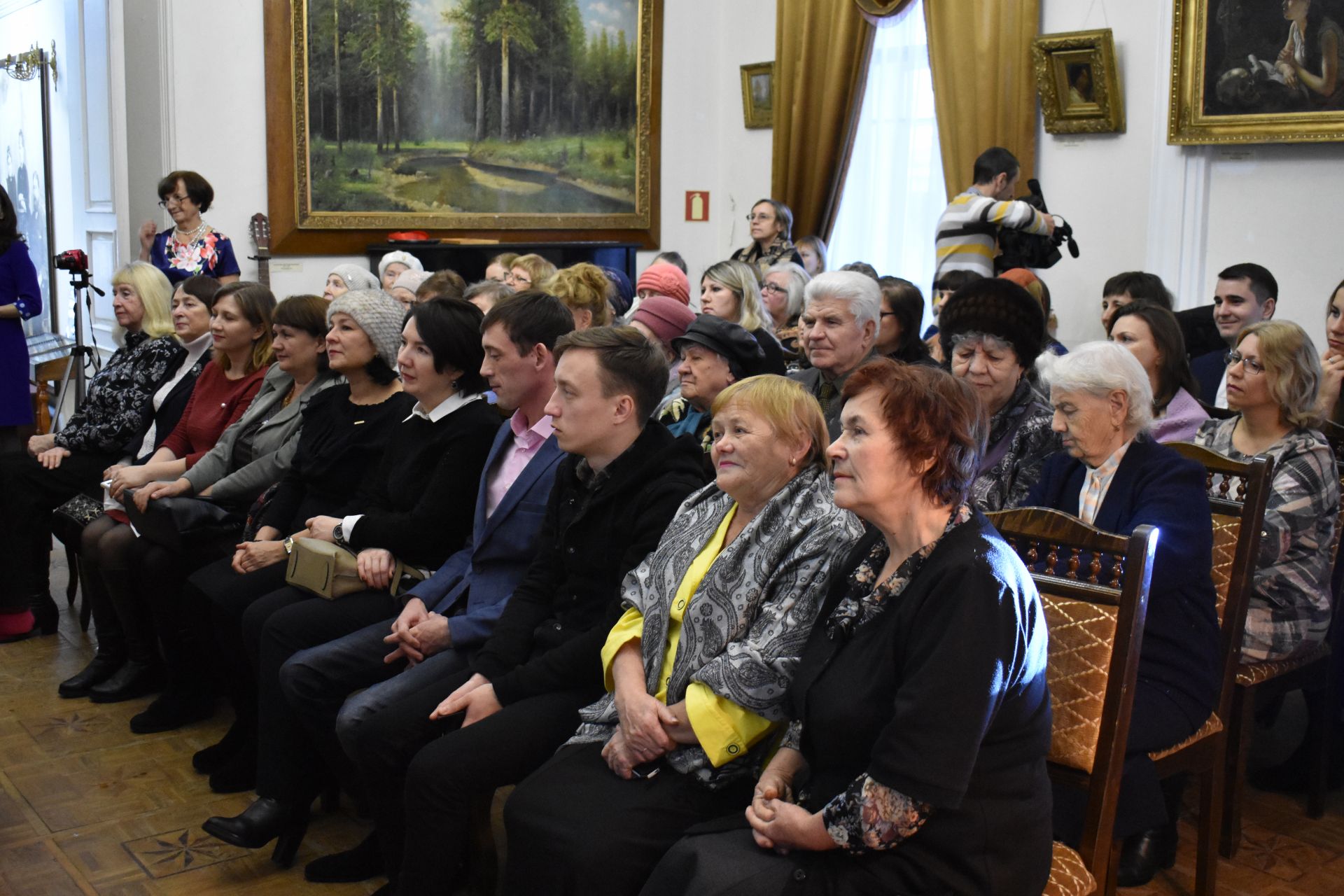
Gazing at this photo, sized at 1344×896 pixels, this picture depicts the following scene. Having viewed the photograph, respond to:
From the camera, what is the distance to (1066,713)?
240 centimetres

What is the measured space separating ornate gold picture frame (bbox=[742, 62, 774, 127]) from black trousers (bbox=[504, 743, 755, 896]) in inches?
325

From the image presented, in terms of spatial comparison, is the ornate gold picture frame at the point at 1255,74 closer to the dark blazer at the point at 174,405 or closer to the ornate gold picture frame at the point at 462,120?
the ornate gold picture frame at the point at 462,120

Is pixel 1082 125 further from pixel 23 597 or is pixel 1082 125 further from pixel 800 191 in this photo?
pixel 23 597

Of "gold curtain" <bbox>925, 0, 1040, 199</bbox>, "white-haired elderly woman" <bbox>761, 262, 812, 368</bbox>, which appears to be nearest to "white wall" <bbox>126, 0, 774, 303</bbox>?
"gold curtain" <bbox>925, 0, 1040, 199</bbox>

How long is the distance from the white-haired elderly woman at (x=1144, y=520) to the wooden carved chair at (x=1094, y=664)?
0.53 ft

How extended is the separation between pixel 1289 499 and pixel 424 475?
232 cm

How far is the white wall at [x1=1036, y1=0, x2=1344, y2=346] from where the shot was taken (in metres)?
6.60

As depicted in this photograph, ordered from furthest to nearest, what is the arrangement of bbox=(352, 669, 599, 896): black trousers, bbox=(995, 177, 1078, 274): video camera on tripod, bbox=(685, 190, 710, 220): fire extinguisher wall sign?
bbox=(685, 190, 710, 220): fire extinguisher wall sign
bbox=(995, 177, 1078, 274): video camera on tripod
bbox=(352, 669, 599, 896): black trousers

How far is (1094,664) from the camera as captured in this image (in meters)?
2.38

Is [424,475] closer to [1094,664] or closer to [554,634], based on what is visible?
[554,634]

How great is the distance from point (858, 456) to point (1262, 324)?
6.64 ft

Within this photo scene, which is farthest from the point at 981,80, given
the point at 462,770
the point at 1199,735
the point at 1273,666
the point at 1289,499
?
the point at 462,770

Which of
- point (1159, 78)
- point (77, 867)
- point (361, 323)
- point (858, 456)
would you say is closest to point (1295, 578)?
point (858, 456)

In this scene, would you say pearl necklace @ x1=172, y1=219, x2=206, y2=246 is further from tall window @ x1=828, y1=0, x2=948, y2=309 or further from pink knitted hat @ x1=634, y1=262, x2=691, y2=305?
tall window @ x1=828, y1=0, x2=948, y2=309
